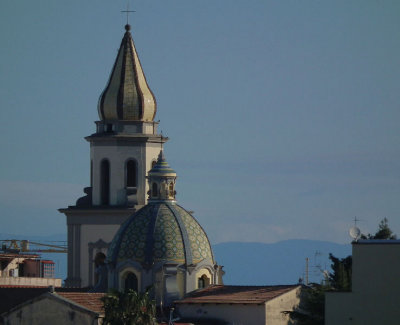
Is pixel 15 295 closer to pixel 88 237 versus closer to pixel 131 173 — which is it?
pixel 88 237

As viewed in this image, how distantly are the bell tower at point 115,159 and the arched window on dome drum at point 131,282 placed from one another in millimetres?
17789

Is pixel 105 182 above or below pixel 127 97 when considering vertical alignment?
below

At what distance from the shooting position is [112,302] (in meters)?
89.9

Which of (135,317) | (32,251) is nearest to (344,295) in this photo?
(135,317)

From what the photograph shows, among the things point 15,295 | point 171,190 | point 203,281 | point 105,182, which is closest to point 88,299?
point 203,281

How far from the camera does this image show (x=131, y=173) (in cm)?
11931

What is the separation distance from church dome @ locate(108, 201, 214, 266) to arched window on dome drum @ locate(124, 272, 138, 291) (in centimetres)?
83

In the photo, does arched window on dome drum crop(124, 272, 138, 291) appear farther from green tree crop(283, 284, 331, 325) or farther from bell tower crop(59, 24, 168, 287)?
bell tower crop(59, 24, 168, 287)

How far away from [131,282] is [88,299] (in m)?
6.05

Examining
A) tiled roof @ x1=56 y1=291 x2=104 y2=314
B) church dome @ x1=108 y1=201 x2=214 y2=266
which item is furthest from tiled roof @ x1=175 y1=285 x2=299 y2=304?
tiled roof @ x1=56 y1=291 x2=104 y2=314

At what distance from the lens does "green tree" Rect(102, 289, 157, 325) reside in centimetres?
8900

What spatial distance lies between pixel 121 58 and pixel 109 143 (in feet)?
17.0

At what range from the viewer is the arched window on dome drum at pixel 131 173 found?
119 meters

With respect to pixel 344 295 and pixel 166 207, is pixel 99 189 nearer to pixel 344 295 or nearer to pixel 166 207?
pixel 166 207
